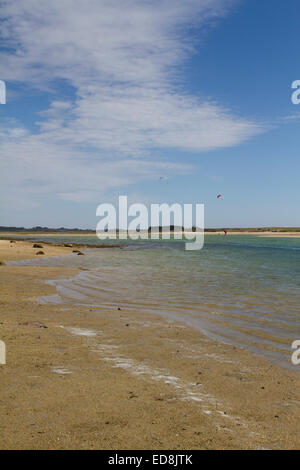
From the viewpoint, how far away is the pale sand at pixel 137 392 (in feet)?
14.7

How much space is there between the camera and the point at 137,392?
5.71m

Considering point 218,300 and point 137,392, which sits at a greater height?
point 137,392

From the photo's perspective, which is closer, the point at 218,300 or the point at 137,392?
the point at 137,392

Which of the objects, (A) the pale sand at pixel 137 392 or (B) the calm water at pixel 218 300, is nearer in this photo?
(A) the pale sand at pixel 137 392

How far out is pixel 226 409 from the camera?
5.30 meters

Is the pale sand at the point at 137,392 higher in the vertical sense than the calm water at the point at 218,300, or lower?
higher

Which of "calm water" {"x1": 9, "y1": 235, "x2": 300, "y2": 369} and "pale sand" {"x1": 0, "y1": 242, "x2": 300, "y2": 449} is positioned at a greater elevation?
"pale sand" {"x1": 0, "y1": 242, "x2": 300, "y2": 449}

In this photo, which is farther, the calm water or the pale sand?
the calm water

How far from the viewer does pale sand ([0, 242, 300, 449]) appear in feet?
14.7

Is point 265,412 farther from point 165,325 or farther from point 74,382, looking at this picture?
point 165,325
